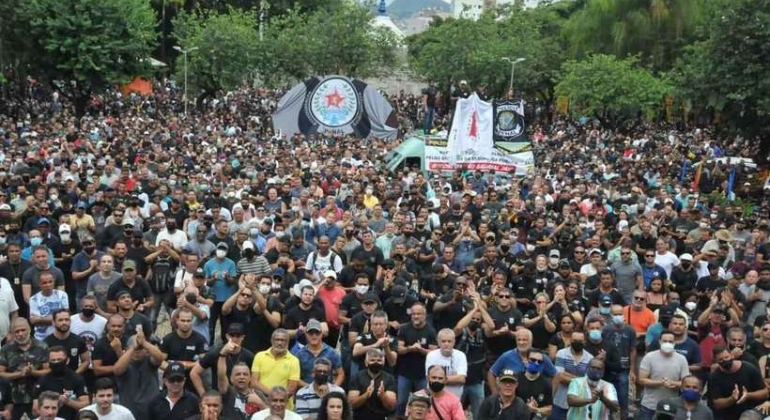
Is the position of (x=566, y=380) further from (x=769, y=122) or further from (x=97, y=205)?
(x=769, y=122)

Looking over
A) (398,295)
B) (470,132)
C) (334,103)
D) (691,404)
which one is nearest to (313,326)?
(398,295)

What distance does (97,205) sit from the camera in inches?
520

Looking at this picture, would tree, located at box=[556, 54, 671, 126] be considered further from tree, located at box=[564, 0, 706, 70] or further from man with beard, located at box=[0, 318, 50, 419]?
man with beard, located at box=[0, 318, 50, 419]

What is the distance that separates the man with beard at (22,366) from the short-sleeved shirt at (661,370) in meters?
4.90

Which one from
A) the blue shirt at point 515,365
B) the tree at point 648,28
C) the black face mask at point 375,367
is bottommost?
the blue shirt at point 515,365

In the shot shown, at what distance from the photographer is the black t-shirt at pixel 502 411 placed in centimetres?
730

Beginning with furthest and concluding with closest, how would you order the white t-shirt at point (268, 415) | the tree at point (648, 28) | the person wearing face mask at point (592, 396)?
1. the tree at point (648, 28)
2. the person wearing face mask at point (592, 396)
3. the white t-shirt at point (268, 415)

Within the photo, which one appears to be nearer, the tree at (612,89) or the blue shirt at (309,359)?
the blue shirt at (309,359)

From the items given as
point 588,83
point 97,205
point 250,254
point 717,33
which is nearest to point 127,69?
point 588,83

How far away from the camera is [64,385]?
7602 millimetres

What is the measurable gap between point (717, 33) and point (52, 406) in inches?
974

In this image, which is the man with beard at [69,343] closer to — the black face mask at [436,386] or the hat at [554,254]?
the black face mask at [436,386]

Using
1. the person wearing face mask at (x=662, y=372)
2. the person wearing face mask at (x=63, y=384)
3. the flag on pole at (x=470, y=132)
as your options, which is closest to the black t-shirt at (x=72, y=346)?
the person wearing face mask at (x=63, y=384)

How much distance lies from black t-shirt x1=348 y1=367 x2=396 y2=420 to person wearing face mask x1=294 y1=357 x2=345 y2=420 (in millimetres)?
238
